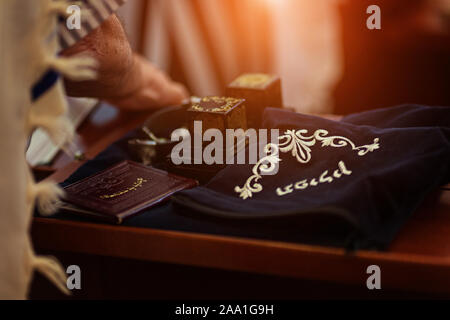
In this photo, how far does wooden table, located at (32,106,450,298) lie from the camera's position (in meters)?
0.61

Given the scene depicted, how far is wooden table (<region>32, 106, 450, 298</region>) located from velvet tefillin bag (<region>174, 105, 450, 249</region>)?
29 mm

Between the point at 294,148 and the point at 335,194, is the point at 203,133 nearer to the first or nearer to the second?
the point at 294,148

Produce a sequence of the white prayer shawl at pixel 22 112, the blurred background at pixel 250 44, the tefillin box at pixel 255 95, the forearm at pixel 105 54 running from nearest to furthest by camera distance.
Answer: the white prayer shawl at pixel 22 112 → the forearm at pixel 105 54 → the tefillin box at pixel 255 95 → the blurred background at pixel 250 44

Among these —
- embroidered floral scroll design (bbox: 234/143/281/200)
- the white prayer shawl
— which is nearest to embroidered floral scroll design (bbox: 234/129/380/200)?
embroidered floral scroll design (bbox: 234/143/281/200)

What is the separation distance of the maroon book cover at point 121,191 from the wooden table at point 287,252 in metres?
0.02

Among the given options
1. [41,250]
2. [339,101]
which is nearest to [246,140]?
[41,250]

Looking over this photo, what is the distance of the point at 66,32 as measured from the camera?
64cm

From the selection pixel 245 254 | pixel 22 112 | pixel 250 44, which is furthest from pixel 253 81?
pixel 250 44

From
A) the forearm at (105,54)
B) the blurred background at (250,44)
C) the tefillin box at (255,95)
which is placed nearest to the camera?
the forearm at (105,54)

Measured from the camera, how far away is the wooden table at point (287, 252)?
61 cm

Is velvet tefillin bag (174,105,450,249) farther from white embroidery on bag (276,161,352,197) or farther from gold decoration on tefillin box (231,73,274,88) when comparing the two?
gold decoration on tefillin box (231,73,274,88)

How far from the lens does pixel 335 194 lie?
65 cm

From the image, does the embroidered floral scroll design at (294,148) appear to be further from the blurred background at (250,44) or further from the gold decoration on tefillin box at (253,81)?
the blurred background at (250,44)

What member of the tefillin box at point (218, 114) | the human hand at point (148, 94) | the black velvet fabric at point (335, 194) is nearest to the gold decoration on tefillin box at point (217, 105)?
the tefillin box at point (218, 114)
